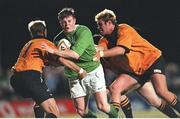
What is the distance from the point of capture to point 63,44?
8.24m

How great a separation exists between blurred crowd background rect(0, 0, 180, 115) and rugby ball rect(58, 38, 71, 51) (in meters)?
4.53

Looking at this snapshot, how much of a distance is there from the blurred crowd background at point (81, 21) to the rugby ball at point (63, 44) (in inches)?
178

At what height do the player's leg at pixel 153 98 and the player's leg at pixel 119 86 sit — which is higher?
the player's leg at pixel 119 86

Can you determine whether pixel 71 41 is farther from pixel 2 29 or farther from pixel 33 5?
pixel 2 29

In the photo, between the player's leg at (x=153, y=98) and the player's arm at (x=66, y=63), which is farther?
the player's leg at (x=153, y=98)

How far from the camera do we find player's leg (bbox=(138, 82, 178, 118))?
29.0 feet

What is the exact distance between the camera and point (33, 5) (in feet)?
51.9

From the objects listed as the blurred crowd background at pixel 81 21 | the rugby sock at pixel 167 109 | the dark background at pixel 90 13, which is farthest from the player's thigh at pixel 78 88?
the dark background at pixel 90 13

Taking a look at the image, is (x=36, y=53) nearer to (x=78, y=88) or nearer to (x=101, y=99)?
(x=78, y=88)

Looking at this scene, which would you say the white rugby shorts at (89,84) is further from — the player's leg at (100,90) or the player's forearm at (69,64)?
the player's forearm at (69,64)

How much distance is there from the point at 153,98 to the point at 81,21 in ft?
14.8

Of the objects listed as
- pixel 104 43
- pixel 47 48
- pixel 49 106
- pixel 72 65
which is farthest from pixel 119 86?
pixel 47 48

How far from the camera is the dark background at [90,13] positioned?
1504 centimetres

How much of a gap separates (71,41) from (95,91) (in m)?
0.73
